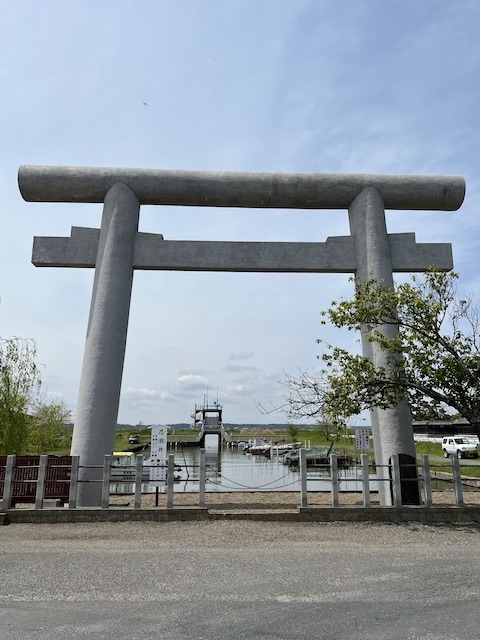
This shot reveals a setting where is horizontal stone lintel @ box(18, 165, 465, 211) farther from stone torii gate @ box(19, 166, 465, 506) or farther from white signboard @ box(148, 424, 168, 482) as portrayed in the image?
white signboard @ box(148, 424, 168, 482)

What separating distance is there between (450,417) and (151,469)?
6583 millimetres

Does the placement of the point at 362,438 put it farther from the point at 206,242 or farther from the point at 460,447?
the point at 460,447

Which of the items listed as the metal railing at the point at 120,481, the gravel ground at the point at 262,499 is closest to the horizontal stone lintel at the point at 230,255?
the metal railing at the point at 120,481

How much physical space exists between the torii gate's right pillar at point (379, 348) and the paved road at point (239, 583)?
195 cm

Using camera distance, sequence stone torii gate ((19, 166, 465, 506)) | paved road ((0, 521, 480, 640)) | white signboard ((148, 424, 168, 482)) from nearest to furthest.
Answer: paved road ((0, 521, 480, 640)) → white signboard ((148, 424, 168, 482)) → stone torii gate ((19, 166, 465, 506))

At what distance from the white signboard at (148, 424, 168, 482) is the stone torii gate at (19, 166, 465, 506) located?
3.39ft

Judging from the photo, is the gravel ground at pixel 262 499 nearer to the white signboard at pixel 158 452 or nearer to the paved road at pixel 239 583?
the white signboard at pixel 158 452

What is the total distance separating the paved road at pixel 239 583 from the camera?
14.6 feet

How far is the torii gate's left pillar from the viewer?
1102 cm

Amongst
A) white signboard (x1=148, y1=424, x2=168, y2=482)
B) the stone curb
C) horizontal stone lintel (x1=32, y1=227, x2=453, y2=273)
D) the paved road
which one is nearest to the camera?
the paved road

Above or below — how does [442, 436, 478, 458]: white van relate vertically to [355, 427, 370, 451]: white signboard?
above

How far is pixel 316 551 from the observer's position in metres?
7.56

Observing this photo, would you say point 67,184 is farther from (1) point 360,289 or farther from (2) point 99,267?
(1) point 360,289

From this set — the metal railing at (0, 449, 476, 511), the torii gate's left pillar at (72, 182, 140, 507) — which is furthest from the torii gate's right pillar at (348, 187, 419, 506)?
the torii gate's left pillar at (72, 182, 140, 507)
